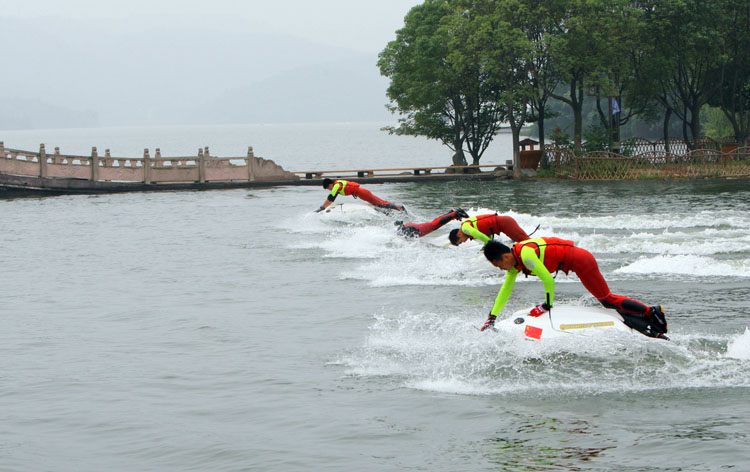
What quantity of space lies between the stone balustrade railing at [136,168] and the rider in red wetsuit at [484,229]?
33282 millimetres

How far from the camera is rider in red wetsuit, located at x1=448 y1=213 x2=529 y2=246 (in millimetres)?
15203

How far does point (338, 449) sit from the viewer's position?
384 inches

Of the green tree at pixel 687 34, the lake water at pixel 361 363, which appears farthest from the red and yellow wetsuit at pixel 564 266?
the green tree at pixel 687 34

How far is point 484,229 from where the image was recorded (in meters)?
16.0

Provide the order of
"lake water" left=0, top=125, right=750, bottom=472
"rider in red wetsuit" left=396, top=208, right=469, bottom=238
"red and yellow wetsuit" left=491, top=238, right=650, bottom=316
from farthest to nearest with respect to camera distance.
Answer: "rider in red wetsuit" left=396, top=208, right=469, bottom=238 → "red and yellow wetsuit" left=491, top=238, right=650, bottom=316 → "lake water" left=0, top=125, right=750, bottom=472

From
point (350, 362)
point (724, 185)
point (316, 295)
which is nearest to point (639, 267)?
point (316, 295)

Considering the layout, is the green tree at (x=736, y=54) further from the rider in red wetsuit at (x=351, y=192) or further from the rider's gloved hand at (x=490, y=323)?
the rider's gloved hand at (x=490, y=323)

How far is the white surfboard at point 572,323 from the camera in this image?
11.8 meters

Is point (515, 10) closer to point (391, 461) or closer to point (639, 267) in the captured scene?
point (639, 267)

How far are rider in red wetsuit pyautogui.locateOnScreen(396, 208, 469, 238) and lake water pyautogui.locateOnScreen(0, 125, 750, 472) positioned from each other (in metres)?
0.40

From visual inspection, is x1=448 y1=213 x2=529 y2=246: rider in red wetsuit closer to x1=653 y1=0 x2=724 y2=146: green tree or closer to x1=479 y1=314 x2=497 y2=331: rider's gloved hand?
x1=479 y1=314 x2=497 y2=331: rider's gloved hand

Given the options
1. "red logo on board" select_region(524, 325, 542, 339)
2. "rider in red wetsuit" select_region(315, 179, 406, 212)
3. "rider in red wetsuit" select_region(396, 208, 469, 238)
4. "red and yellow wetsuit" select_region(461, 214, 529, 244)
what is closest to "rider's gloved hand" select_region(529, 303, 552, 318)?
"red logo on board" select_region(524, 325, 542, 339)

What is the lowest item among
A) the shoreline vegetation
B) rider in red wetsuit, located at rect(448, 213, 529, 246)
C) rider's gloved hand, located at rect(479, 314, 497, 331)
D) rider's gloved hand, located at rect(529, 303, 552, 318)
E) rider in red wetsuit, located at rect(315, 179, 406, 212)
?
rider's gloved hand, located at rect(479, 314, 497, 331)

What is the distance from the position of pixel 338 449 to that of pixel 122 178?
41794 millimetres
